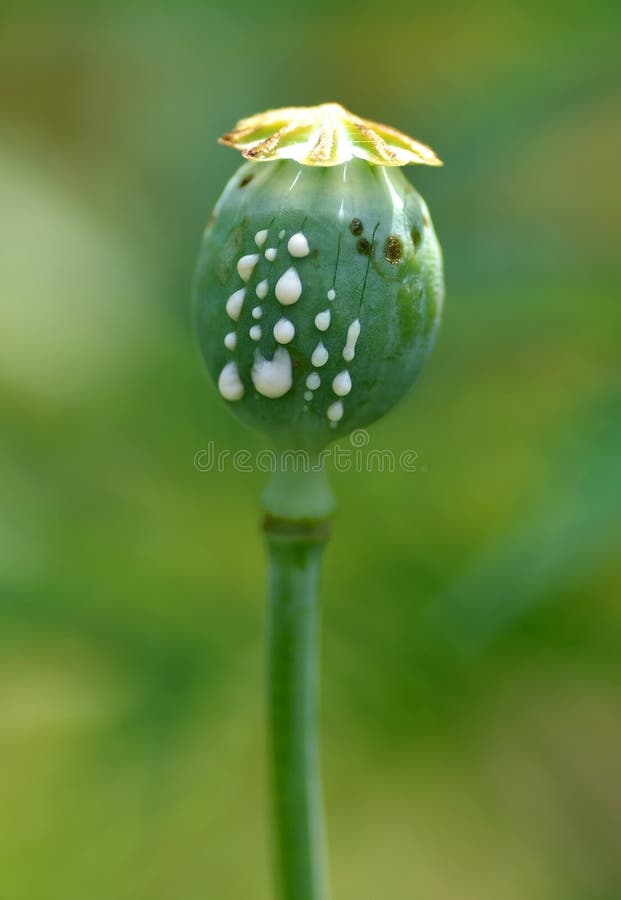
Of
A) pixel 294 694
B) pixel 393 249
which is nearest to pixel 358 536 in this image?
pixel 294 694

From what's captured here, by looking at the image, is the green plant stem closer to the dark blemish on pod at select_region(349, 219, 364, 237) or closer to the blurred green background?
the dark blemish on pod at select_region(349, 219, 364, 237)

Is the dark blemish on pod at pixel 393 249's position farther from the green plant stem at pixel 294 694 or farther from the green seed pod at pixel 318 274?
the green plant stem at pixel 294 694

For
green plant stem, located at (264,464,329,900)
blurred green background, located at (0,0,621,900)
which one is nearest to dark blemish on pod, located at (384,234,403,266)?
green plant stem, located at (264,464,329,900)

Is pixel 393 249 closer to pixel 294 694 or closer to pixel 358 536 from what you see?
pixel 294 694

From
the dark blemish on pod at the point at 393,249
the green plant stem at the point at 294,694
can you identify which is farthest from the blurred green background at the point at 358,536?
the dark blemish on pod at the point at 393,249

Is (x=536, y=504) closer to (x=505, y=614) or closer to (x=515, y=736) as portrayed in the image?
(x=505, y=614)

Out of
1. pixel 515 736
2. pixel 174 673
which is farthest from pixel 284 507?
pixel 515 736
